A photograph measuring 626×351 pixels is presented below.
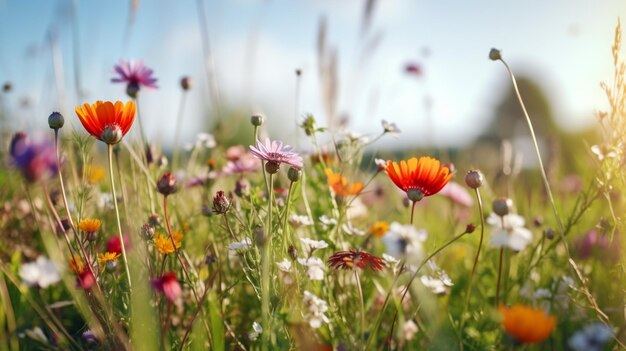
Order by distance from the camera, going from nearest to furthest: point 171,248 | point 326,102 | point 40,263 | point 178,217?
point 40,263
point 171,248
point 178,217
point 326,102

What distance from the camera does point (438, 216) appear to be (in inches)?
92.7

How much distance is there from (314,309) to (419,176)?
0.26 m

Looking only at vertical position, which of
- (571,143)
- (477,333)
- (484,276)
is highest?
(477,333)

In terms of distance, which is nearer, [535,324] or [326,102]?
[535,324]

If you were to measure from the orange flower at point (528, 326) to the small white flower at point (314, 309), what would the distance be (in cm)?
30

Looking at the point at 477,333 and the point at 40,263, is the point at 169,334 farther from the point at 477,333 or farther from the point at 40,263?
the point at 477,333

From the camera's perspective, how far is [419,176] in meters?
0.88

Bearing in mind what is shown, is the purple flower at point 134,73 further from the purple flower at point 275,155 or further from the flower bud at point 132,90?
the purple flower at point 275,155

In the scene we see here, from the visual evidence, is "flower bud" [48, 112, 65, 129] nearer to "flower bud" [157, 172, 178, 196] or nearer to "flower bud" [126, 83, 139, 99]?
"flower bud" [157, 172, 178, 196]

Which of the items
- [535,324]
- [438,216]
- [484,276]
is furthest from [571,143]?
[535,324]

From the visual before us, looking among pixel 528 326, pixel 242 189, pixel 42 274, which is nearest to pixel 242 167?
pixel 242 189

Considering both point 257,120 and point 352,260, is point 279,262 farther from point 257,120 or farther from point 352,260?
point 257,120

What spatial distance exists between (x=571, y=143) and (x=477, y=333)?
474 inches

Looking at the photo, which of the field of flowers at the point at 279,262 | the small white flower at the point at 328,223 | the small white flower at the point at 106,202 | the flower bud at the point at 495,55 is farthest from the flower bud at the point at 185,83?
the flower bud at the point at 495,55
